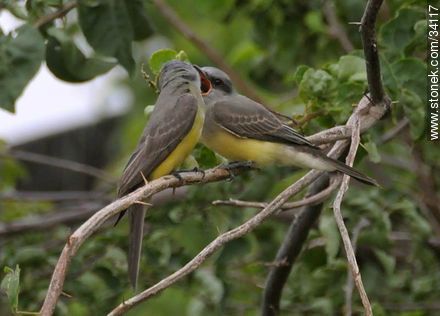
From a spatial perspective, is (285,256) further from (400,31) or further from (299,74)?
(400,31)

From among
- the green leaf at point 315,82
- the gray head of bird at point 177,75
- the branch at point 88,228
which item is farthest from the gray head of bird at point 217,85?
the branch at point 88,228

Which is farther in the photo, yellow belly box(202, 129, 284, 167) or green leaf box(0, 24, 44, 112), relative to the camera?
yellow belly box(202, 129, 284, 167)

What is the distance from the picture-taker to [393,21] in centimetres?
349

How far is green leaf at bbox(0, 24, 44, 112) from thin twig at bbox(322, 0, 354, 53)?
7.39 ft

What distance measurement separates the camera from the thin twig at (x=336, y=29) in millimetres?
4785

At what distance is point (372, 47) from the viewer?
2787mm

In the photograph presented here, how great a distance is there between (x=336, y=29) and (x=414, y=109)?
1640 millimetres

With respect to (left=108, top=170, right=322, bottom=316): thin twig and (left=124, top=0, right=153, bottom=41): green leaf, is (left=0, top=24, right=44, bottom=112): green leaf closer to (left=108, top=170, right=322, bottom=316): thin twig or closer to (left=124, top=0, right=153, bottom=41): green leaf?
(left=124, top=0, right=153, bottom=41): green leaf

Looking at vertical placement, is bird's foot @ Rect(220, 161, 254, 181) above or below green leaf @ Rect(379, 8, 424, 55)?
below

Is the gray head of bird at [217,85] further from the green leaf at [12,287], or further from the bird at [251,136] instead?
the green leaf at [12,287]

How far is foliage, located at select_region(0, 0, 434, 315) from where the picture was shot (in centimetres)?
340

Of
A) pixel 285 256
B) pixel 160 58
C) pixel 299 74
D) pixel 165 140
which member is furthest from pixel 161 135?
pixel 285 256

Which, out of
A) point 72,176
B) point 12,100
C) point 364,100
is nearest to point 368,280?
point 364,100

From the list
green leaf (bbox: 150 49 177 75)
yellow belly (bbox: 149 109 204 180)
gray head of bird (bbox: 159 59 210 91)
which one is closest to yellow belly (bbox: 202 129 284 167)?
yellow belly (bbox: 149 109 204 180)
